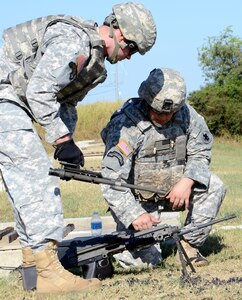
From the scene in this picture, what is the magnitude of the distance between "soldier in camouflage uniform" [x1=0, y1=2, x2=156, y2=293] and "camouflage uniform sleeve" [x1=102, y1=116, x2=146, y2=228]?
81 cm

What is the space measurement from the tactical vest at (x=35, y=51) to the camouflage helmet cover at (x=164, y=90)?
0.82 metres

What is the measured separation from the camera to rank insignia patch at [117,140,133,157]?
598cm

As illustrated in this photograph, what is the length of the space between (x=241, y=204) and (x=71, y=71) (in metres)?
5.83

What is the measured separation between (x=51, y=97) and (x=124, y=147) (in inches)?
51.8

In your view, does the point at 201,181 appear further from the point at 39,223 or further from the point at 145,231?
the point at 39,223

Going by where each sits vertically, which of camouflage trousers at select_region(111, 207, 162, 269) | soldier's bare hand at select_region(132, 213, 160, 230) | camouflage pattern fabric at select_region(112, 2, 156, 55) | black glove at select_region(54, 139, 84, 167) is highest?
camouflage pattern fabric at select_region(112, 2, 156, 55)

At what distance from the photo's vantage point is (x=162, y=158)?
6.32 meters

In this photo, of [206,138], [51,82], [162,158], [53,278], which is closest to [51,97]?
[51,82]

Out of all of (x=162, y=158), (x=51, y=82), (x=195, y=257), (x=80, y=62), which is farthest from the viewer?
(x=162, y=158)

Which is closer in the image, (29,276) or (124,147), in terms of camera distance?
(29,276)

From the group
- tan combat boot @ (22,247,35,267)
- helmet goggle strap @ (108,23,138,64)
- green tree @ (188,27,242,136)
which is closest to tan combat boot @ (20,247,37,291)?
tan combat boot @ (22,247,35,267)

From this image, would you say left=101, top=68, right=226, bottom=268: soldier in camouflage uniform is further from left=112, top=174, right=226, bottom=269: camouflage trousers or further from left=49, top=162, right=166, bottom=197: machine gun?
left=49, top=162, right=166, bottom=197: machine gun

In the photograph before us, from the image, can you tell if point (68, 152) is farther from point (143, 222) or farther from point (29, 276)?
point (143, 222)

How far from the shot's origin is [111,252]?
5.58 m
